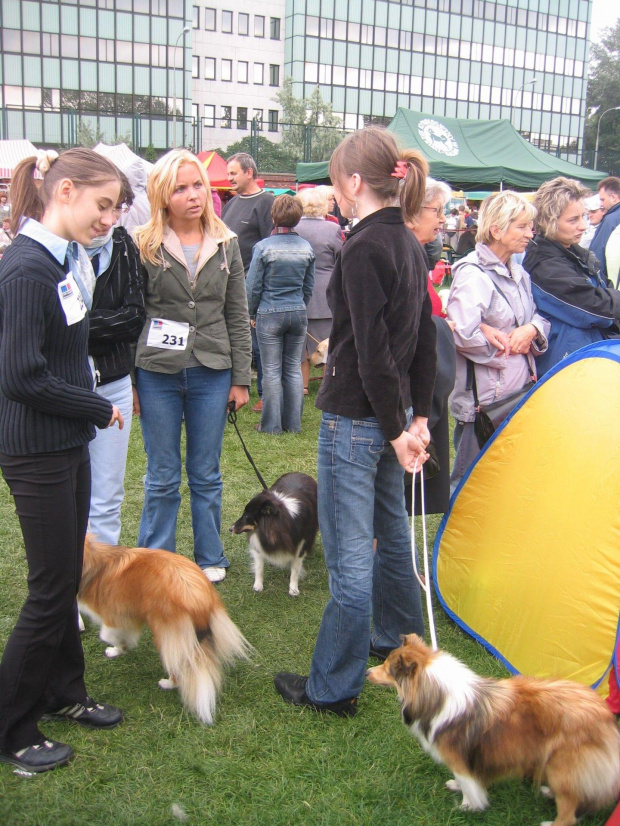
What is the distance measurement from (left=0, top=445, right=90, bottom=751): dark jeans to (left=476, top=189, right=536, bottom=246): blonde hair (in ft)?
7.46

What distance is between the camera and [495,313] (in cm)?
361

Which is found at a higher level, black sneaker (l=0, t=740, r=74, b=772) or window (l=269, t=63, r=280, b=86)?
window (l=269, t=63, r=280, b=86)

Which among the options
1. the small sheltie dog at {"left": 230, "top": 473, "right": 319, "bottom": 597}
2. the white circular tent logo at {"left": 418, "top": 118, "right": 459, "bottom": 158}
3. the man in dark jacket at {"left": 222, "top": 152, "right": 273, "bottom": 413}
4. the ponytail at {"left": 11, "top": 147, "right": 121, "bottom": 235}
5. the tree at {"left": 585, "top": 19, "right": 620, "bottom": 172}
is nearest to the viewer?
the ponytail at {"left": 11, "top": 147, "right": 121, "bottom": 235}

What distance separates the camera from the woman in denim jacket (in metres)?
6.22

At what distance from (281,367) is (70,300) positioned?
448 centimetres

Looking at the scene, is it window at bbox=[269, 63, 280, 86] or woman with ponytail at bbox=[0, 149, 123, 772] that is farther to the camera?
window at bbox=[269, 63, 280, 86]

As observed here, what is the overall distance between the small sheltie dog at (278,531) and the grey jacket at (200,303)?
795 millimetres

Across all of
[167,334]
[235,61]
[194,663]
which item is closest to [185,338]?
[167,334]

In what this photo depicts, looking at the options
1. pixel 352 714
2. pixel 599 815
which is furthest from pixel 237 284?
pixel 599 815

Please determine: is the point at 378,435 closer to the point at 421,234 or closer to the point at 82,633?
the point at 421,234

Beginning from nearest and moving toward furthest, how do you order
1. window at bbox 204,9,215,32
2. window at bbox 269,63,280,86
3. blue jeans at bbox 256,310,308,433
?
1. blue jeans at bbox 256,310,308,433
2. window at bbox 204,9,215,32
3. window at bbox 269,63,280,86

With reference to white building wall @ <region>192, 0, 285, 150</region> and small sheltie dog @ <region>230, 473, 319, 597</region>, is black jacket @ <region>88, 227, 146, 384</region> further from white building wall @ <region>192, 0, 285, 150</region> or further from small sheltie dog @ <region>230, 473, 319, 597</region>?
white building wall @ <region>192, 0, 285, 150</region>

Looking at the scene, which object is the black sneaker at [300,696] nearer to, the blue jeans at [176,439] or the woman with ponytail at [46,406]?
the woman with ponytail at [46,406]

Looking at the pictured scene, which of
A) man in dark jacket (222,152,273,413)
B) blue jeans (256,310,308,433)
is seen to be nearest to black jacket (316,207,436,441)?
blue jeans (256,310,308,433)
